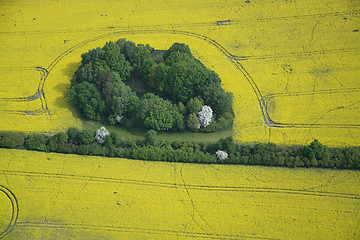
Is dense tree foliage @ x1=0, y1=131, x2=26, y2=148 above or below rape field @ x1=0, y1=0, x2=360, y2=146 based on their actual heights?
below

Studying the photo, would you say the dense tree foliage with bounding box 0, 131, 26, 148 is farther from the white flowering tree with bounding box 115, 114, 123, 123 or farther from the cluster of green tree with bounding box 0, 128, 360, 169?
the white flowering tree with bounding box 115, 114, 123, 123

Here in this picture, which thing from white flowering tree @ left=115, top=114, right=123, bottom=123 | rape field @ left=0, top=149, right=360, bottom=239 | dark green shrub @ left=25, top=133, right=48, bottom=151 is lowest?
rape field @ left=0, top=149, right=360, bottom=239

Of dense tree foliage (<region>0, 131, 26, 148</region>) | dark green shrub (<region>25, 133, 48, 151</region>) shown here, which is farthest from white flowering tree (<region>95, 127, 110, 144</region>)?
dense tree foliage (<region>0, 131, 26, 148</region>)

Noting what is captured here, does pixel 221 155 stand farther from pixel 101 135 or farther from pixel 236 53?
pixel 236 53

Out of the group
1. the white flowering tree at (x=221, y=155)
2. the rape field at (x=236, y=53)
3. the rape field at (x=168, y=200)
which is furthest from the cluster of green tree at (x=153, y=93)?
the rape field at (x=168, y=200)

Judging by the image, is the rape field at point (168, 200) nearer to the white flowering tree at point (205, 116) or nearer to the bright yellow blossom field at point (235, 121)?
the bright yellow blossom field at point (235, 121)

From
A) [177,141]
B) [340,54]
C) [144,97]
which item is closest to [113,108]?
[144,97]

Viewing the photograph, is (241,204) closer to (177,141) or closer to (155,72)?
(177,141)

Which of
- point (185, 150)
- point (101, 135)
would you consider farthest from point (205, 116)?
point (101, 135)
